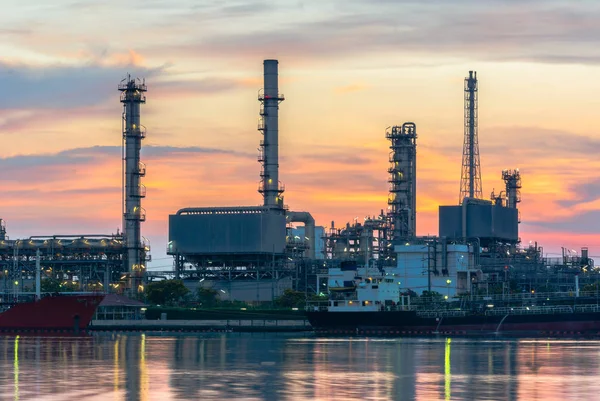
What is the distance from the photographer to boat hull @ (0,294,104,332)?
419ft

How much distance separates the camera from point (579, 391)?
147 ft

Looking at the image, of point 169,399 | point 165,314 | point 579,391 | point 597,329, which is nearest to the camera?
point 169,399

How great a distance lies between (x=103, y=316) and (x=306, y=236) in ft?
136

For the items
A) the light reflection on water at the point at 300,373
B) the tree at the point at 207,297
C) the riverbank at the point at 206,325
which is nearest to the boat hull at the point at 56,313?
the riverbank at the point at 206,325

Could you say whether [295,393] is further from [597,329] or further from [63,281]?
[63,281]

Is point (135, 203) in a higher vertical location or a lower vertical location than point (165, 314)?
higher

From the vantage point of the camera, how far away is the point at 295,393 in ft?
144

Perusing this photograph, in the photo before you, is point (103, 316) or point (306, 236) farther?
point (306, 236)

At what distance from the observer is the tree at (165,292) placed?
522 feet

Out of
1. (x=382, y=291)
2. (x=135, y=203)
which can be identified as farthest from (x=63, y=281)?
(x=382, y=291)

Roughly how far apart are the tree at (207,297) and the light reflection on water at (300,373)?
76662mm

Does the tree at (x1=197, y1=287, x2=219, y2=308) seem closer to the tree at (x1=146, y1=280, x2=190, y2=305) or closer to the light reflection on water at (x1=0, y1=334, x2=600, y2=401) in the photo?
the tree at (x1=146, y1=280, x2=190, y2=305)

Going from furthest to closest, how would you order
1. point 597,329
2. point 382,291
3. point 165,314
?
point 165,314
point 382,291
point 597,329

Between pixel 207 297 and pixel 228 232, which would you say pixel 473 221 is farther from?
pixel 207 297
